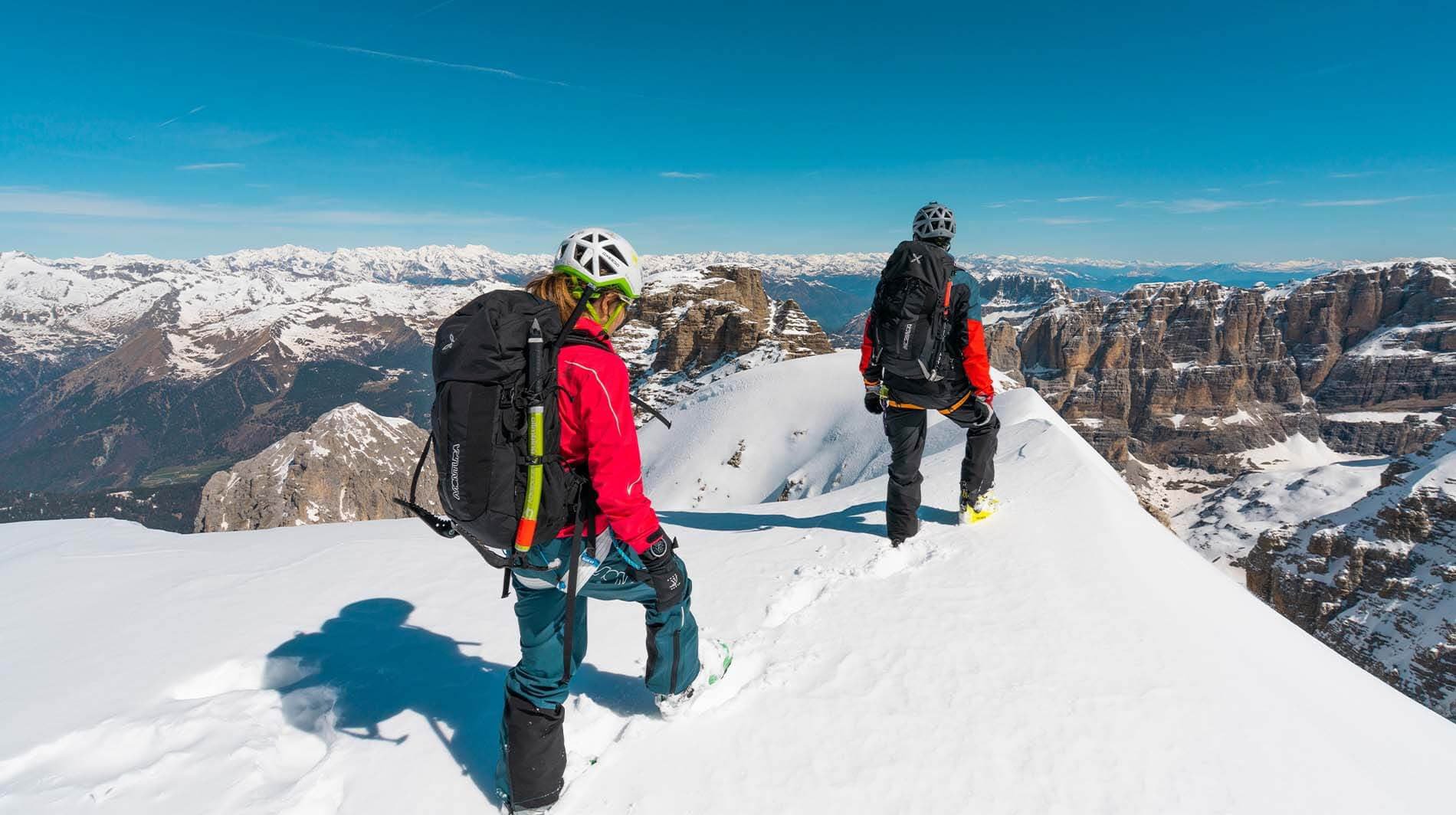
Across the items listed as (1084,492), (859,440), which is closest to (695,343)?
(859,440)

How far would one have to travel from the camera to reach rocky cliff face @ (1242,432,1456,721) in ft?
153

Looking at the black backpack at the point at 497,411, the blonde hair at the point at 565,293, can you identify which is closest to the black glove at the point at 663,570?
the black backpack at the point at 497,411

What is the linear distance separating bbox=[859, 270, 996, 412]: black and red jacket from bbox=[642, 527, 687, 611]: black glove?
4.43m

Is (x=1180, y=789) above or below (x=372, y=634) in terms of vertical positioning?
above

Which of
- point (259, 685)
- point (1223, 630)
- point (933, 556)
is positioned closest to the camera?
point (259, 685)

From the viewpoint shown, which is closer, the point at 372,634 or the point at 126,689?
the point at 126,689

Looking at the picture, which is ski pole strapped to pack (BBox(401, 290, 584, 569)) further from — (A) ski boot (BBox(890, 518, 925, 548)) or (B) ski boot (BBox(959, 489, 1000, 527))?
(B) ski boot (BBox(959, 489, 1000, 527))

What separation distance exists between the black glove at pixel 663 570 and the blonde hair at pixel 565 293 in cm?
146

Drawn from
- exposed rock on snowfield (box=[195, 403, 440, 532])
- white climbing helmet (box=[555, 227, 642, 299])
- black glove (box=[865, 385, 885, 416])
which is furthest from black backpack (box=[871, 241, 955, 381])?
exposed rock on snowfield (box=[195, 403, 440, 532])

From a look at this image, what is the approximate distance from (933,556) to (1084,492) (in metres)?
3.43

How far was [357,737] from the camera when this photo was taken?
439 centimetres

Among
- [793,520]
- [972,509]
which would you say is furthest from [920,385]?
[793,520]

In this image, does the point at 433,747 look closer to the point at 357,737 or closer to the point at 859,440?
the point at 357,737

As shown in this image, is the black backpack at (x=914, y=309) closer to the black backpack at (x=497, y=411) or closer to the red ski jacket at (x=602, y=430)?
the red ski jacket at (x=602, y=430)
